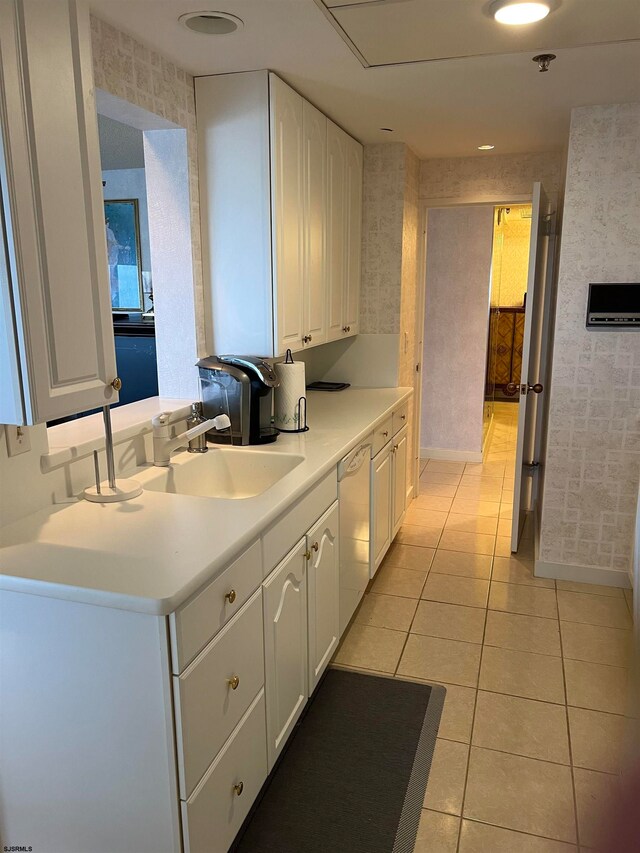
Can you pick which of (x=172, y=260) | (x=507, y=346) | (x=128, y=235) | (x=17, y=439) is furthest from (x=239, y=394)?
(x=507, y=346)

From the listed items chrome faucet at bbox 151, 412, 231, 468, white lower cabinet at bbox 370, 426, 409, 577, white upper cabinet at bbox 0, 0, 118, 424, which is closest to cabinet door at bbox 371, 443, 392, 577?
white lower cabinet at bbox 370, 426, 409, 577

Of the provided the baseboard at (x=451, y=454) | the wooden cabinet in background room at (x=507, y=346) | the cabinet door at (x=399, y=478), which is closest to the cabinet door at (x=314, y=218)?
the cabinet door at (x=399, y=478)

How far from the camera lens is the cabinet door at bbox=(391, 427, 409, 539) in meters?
3.51

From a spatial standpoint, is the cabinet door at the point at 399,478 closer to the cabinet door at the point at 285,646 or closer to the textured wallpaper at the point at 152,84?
the textured wallpaper at the point at 152,84

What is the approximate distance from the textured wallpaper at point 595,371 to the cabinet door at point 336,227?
1.10 m

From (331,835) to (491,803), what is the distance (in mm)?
500

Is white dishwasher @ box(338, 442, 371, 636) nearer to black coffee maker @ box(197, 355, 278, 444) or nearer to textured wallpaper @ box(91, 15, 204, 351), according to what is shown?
black coffee maker @ box(197, 355, 278, 444)

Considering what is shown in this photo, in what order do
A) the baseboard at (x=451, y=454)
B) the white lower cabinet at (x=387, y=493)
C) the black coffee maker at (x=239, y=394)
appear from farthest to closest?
the baseboard at (x=451, y=454), the white lower cabinet at (x=387, y=493), the black coffee maker at (x=239, y=394)

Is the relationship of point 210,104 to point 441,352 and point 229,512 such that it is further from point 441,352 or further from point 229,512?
point 441,352

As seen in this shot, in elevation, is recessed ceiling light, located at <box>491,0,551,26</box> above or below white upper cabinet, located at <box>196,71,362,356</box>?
above

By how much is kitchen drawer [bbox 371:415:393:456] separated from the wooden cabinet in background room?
16.4 feet

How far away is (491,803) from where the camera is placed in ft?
6.40

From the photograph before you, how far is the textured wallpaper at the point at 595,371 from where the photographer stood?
9.67ft

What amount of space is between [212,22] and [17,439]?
54.5 inches
